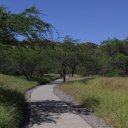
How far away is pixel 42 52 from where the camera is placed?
56656mm

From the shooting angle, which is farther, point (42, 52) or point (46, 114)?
point (42, 52)

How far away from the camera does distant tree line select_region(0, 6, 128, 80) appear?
19.9 m

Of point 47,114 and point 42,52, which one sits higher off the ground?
point 42,52

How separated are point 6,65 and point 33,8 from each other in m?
42.7

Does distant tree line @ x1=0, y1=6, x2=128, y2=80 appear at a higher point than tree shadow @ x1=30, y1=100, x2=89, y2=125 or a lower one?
higher

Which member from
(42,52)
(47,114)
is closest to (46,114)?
(47,114)

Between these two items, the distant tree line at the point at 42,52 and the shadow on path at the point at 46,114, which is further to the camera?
the distant tree line at the point at 42,52

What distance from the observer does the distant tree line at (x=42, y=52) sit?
19.9 m

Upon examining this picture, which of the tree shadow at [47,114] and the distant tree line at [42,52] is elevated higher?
the distant tree line at [42,52]

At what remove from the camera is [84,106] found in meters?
19.0

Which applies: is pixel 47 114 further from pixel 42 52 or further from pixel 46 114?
pixel 42 52

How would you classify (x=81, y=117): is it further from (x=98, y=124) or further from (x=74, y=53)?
(x=74, y=53)

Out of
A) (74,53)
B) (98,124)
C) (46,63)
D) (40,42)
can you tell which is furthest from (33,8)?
(46,63)

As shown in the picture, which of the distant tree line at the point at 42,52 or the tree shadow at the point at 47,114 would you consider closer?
the tree shadow at the point at 47,114
